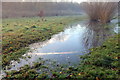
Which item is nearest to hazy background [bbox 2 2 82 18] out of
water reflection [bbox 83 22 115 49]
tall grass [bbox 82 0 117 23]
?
tall grass [bbox 82 0 117 23]

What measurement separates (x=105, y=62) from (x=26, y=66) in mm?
3022

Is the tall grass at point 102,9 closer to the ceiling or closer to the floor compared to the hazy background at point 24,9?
closer to the floor

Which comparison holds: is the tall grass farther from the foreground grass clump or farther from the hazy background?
the hazy background

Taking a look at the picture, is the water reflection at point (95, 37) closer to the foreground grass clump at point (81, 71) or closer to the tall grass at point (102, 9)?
the foreground grass clump at point (81, 71)

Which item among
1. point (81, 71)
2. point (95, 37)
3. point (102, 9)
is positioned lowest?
point (81, 71)

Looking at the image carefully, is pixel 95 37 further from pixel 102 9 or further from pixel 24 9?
pixel 24 9

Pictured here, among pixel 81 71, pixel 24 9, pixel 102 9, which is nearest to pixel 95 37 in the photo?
pixel 81 71

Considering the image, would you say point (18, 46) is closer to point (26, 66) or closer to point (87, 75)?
point (26, 66)

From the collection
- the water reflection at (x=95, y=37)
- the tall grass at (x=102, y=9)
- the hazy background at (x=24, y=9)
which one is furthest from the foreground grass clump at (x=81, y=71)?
the hazy background at (x=24, y=9)

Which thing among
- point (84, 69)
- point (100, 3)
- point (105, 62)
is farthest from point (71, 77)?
point (100, 3)

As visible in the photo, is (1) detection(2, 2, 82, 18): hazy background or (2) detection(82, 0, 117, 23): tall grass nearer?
(2) detection(82, 0, 117, 23): tall grass

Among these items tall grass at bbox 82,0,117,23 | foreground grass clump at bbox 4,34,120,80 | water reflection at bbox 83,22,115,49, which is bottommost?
foreground grass clump at bbox 4,34,120,80

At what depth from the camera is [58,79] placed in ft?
13.0

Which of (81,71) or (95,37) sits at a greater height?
(95,37)
